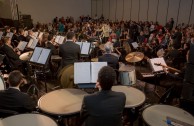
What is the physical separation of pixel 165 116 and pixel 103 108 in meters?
1.07

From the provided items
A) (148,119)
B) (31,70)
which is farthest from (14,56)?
(148,119)

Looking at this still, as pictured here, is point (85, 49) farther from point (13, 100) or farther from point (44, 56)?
point (13, 100)

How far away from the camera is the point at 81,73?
3.78 meters

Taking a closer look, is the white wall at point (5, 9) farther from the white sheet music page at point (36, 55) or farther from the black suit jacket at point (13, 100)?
the black suit jacket at point (13, 100)

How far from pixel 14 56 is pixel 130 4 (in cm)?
1502

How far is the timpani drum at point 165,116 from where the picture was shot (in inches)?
109

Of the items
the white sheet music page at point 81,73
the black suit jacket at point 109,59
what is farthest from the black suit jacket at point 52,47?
the white sheet music page at point 81,73

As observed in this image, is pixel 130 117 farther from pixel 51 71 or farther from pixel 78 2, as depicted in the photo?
pixel 78 2

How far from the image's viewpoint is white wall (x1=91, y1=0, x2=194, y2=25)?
14.8m

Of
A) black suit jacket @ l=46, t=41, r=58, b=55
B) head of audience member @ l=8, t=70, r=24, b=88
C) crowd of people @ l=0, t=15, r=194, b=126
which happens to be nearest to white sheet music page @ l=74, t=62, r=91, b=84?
crowd of people @ l=0, t=15, r=194, b=126

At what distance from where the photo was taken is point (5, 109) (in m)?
2.88

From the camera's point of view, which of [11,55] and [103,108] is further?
[11,55]

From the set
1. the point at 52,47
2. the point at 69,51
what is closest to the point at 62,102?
the point at 69,51

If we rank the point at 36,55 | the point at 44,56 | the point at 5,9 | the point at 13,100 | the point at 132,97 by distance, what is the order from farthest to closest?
1. the point at 5,9
2. the point at 36,55
3. the point at 44,56
4. the point at 132,97
5. the point at 13,100
